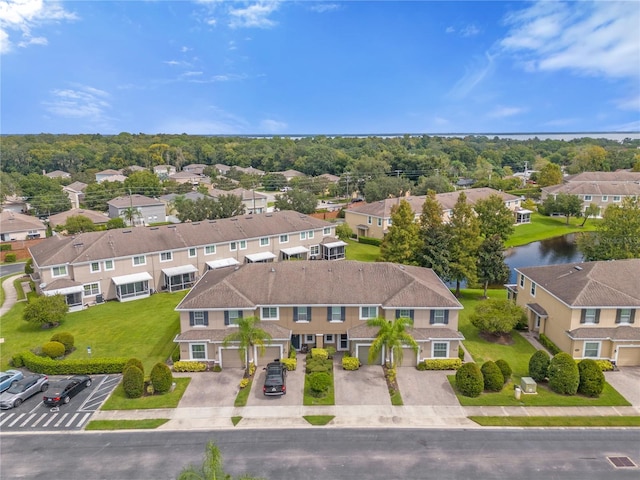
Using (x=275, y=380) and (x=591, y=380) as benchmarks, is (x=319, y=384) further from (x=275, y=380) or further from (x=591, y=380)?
(x=591, y=380)

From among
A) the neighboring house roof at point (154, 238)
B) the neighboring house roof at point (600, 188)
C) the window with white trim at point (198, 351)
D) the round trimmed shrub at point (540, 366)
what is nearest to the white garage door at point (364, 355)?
the round trimmed shrub at point (540, 366)

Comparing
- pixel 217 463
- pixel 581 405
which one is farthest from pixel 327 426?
pixel 581 405

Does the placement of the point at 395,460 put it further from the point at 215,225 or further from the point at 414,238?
the point at 215,225

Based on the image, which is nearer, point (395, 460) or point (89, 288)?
point (395, 460)

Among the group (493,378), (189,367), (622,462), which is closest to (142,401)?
(189,367)

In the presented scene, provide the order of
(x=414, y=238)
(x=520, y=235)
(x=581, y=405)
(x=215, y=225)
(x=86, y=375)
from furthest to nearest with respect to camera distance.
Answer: (x=520, y=235) → (x=215, y=225) → (x=414, y=238) → (x=86, y=375) → (x=581, y=405)
